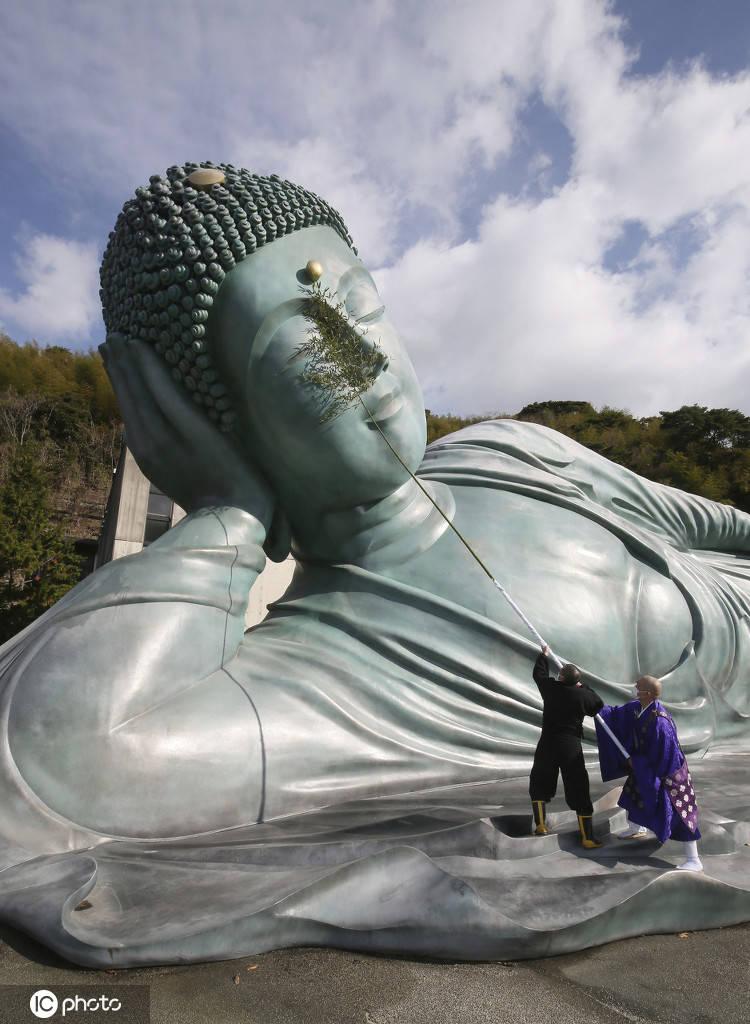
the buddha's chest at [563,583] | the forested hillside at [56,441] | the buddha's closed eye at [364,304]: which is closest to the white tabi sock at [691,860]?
the buddha's chest at [563,583]

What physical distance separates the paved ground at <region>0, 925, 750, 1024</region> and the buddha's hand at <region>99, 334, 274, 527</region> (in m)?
2.10

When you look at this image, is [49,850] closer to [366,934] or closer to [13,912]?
[13,912]

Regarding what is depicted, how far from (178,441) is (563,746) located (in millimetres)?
2299

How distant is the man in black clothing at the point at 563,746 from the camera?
2.42 metres

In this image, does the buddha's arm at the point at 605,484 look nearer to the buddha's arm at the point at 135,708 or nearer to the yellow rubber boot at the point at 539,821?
the buddha's arm at the point at 135,708

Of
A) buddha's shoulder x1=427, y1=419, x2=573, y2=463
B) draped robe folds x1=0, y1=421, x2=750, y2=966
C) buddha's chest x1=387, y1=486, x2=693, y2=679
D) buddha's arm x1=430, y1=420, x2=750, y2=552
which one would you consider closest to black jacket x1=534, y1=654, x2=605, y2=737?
draped robe folds x1=0, y1=421, x2=750, y2=966

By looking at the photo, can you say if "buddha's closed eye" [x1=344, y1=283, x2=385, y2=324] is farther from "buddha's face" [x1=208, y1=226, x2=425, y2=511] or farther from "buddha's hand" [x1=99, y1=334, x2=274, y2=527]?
"buddha's hand" [x1=99, y1=334, x2=274, y2=527]

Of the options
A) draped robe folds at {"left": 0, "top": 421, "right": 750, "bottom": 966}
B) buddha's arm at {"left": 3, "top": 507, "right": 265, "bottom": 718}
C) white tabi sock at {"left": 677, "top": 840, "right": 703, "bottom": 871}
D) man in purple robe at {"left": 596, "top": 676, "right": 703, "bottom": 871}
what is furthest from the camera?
buddha's arm at {"left": 3, "top": 507, "right": 265, "bottom": 718}

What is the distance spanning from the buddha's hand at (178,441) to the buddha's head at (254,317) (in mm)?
63

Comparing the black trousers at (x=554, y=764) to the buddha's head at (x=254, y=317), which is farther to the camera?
the buddha's head at (x=254, y=317)

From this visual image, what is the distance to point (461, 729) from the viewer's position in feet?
11.1

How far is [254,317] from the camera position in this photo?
3445mm

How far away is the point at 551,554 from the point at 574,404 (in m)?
37.6

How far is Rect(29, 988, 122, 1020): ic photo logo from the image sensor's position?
1.62m
